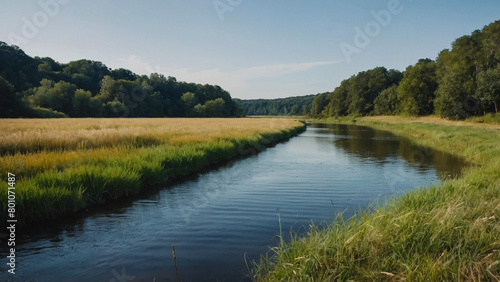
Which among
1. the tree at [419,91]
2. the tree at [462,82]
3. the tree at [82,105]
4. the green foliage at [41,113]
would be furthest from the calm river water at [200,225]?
the tree at [82,105]

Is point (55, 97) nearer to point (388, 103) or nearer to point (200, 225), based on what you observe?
point (200, 225)

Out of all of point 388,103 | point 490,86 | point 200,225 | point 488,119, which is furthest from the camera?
point 388,103

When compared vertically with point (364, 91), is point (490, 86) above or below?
below

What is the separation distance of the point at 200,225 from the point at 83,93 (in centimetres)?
7346

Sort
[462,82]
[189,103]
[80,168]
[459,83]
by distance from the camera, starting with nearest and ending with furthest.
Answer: [80,168]
[459,83]
[462,82]
[189,103]

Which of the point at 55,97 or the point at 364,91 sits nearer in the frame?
the point at 55,97

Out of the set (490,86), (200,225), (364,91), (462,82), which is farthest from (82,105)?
(364,91)

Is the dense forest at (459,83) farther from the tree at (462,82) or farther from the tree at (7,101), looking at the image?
the tree at (7,101)

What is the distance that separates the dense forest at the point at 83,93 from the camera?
56.5m

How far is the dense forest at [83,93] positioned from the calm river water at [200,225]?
166 ft

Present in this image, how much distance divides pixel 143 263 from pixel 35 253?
2.08 m

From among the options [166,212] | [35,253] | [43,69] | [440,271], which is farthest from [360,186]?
[43,69]

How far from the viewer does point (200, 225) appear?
6.96m

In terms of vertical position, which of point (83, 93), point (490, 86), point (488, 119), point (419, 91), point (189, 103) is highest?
point (83, 93)
